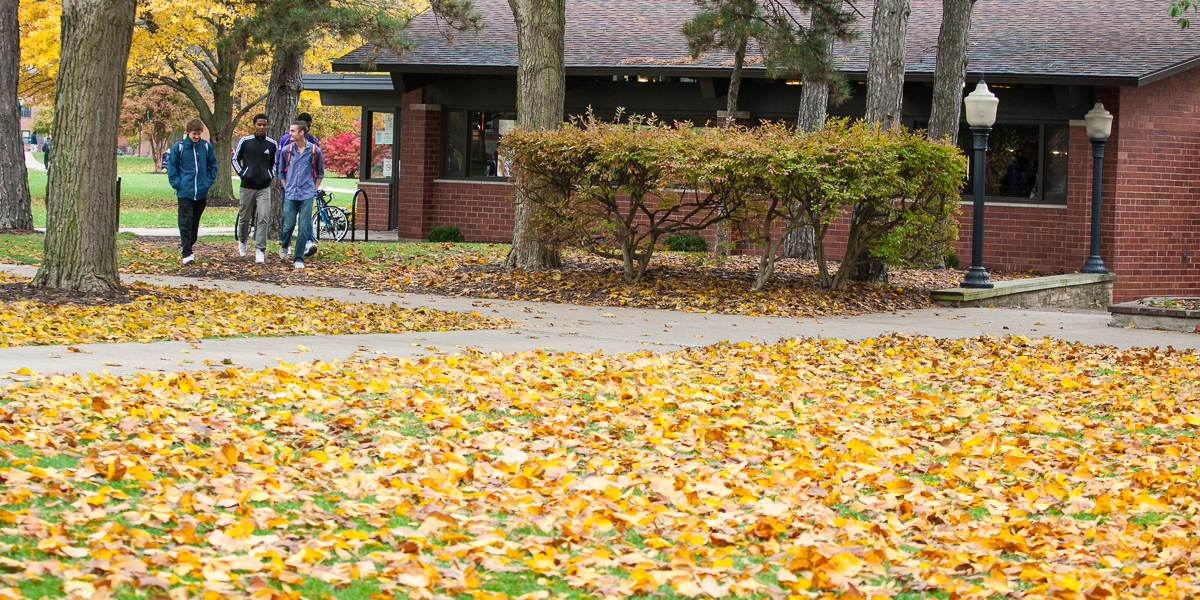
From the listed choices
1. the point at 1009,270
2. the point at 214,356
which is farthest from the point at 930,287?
the point at 214,356

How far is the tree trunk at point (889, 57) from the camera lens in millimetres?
14609

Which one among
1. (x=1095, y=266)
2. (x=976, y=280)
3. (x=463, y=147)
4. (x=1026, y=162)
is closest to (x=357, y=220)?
(x=463, y=147)

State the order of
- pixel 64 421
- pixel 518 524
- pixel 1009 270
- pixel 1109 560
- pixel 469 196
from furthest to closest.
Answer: pixel 469 196 → pixel 1009 270 → pixel 64 421 → pixel 518 524 → pixel 1109 560

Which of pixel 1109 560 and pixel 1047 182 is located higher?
pixel 1047 182

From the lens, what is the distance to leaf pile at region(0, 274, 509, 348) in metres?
8.58

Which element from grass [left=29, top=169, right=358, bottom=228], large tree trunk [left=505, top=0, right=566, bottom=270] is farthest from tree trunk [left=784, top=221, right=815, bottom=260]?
grass [left=29, top=169, right=358, bottom=228]

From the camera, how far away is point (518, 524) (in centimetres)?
447

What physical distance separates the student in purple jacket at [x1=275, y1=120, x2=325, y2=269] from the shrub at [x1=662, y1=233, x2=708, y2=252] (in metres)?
7.26

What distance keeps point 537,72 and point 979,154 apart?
18.2 ft

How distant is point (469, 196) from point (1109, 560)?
62.0 ft

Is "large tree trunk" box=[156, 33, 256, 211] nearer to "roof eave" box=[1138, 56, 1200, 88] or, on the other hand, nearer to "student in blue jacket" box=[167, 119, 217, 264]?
"student in blue jacket" box=[167, 119, 217, 264]

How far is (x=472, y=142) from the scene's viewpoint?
2261 cm

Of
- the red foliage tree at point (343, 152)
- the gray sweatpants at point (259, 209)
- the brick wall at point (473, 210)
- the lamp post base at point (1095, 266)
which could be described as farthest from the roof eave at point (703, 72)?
the red foliage tree at point (343, 152)

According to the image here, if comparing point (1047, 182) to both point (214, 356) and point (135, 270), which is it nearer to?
point (135, 270)
